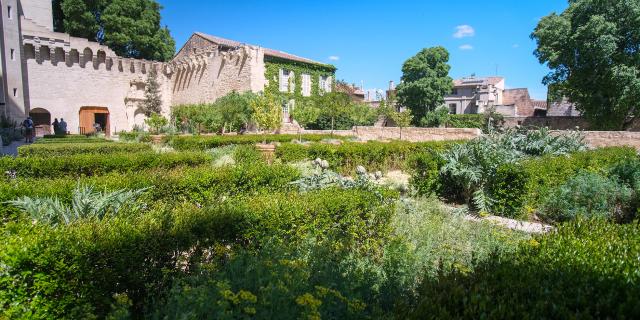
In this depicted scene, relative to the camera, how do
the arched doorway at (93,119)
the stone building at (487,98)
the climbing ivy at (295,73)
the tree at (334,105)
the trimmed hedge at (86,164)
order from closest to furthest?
1. the trimmed hedge at (86,164)
2. the tree at (334,105)
3. the climbing ivy at (295,73)
4. the arched doorway at (93,119)
5. the stone building at (487,98)

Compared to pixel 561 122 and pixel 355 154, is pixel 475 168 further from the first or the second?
pixel 561 122

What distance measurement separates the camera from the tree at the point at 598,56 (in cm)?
1692

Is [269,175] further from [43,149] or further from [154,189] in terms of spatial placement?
[43,149]

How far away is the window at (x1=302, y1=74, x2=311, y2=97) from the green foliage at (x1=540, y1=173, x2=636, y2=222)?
83.7 feet

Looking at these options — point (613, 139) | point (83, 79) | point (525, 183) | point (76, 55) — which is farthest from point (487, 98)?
point (76, 55)

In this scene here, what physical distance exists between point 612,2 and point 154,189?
832 inches

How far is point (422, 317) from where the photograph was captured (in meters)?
1.78

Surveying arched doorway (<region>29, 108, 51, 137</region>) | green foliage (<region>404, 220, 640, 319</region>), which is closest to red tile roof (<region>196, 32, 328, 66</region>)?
arched doorway (<region>29, 108, 51, 137</region>)

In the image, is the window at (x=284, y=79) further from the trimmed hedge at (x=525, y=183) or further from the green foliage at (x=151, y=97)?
the trimmed hedge at (x=525, y=183)

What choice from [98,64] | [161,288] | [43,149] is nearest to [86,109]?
[98,64]

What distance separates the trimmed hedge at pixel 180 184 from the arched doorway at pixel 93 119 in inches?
1119

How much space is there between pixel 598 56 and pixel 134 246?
21103 millimetres

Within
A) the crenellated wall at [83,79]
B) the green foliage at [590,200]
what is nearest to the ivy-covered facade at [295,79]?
the crenellated wall at [83,79]

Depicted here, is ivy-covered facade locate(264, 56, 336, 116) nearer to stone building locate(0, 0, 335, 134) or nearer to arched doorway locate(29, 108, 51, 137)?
stone building locate(0, 0, 335, 134)
